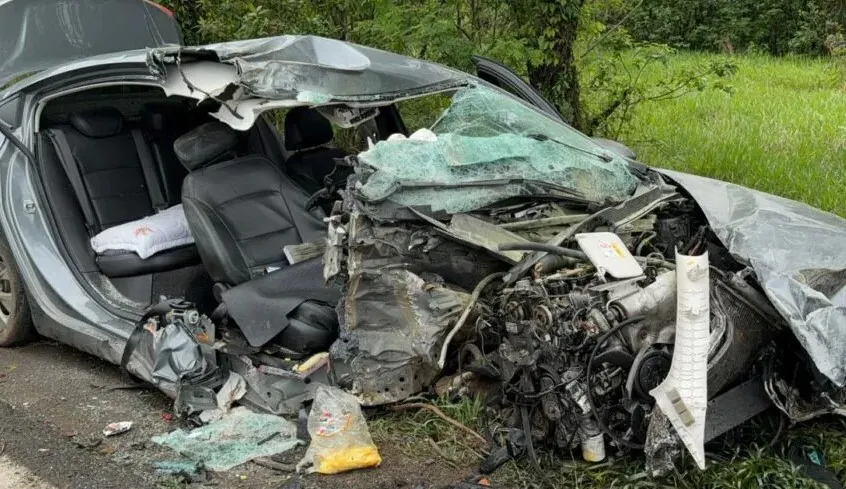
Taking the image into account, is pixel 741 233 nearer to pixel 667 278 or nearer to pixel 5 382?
pixel 667 278

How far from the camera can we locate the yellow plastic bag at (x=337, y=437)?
3559 mm

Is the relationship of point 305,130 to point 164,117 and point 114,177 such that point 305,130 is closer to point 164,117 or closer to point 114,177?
point 164,117

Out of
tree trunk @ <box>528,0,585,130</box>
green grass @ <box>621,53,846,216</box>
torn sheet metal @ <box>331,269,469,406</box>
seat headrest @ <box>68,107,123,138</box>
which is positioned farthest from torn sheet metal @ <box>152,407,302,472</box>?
green grass @ <box>621,53,846,216</box>

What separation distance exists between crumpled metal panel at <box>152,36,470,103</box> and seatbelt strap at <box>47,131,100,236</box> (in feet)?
4.11

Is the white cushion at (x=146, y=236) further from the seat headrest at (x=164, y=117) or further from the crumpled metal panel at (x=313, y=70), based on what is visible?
the crumpled metal panel at (x=313, y=70)

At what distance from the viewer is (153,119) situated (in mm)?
5543

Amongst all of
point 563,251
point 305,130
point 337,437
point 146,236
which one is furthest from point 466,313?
point 146,236

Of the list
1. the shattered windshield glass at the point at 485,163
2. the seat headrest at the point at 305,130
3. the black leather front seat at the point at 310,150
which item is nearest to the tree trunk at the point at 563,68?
the black leather front seat at the point at 310,150

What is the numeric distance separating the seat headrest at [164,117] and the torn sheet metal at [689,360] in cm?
363

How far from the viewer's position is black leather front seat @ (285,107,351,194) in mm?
4973

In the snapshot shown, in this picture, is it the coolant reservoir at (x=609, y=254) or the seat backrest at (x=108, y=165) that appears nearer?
the coolant reservoir at (x=609, y=254)

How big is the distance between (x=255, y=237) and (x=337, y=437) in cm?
144

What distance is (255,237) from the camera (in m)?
→ 4.72

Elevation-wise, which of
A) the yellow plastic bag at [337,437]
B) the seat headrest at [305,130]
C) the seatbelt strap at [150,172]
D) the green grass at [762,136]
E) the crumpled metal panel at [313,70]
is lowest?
the green grass at [762,136]
